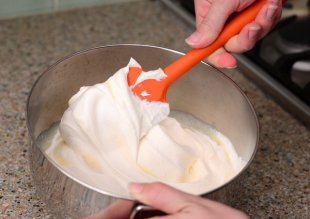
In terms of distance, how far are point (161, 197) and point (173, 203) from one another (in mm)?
14

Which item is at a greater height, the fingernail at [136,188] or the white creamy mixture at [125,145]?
the fingernail at [136,188]

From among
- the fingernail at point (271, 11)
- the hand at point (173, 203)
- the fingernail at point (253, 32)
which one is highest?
the fingernail at point (271, 11)

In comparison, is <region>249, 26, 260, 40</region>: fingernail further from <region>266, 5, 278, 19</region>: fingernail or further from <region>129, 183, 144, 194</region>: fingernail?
<region>129, 183, 144, 194</region>: fingernail

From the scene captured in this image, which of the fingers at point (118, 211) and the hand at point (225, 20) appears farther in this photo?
the hand at point (225, 20)

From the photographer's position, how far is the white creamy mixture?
643 millimetres

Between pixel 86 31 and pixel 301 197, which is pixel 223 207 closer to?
pixel 301 197

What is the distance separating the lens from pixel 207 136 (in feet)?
2.65

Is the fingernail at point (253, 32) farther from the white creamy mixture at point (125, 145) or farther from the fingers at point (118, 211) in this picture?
the fingers at point (118, 211)

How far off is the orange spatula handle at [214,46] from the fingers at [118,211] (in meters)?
0.25

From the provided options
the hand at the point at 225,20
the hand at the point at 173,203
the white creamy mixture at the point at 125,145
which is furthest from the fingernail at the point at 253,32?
the hand at the point at 173,203

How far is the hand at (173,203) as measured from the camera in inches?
19.4

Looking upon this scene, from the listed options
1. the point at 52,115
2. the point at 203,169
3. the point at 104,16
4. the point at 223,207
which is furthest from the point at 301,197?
the point at 104,16

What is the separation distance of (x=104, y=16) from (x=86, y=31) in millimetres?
83

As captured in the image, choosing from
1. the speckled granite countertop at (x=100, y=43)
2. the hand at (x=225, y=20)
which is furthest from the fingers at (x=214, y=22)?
the speckled granite countertop at (x=100, y=43)
